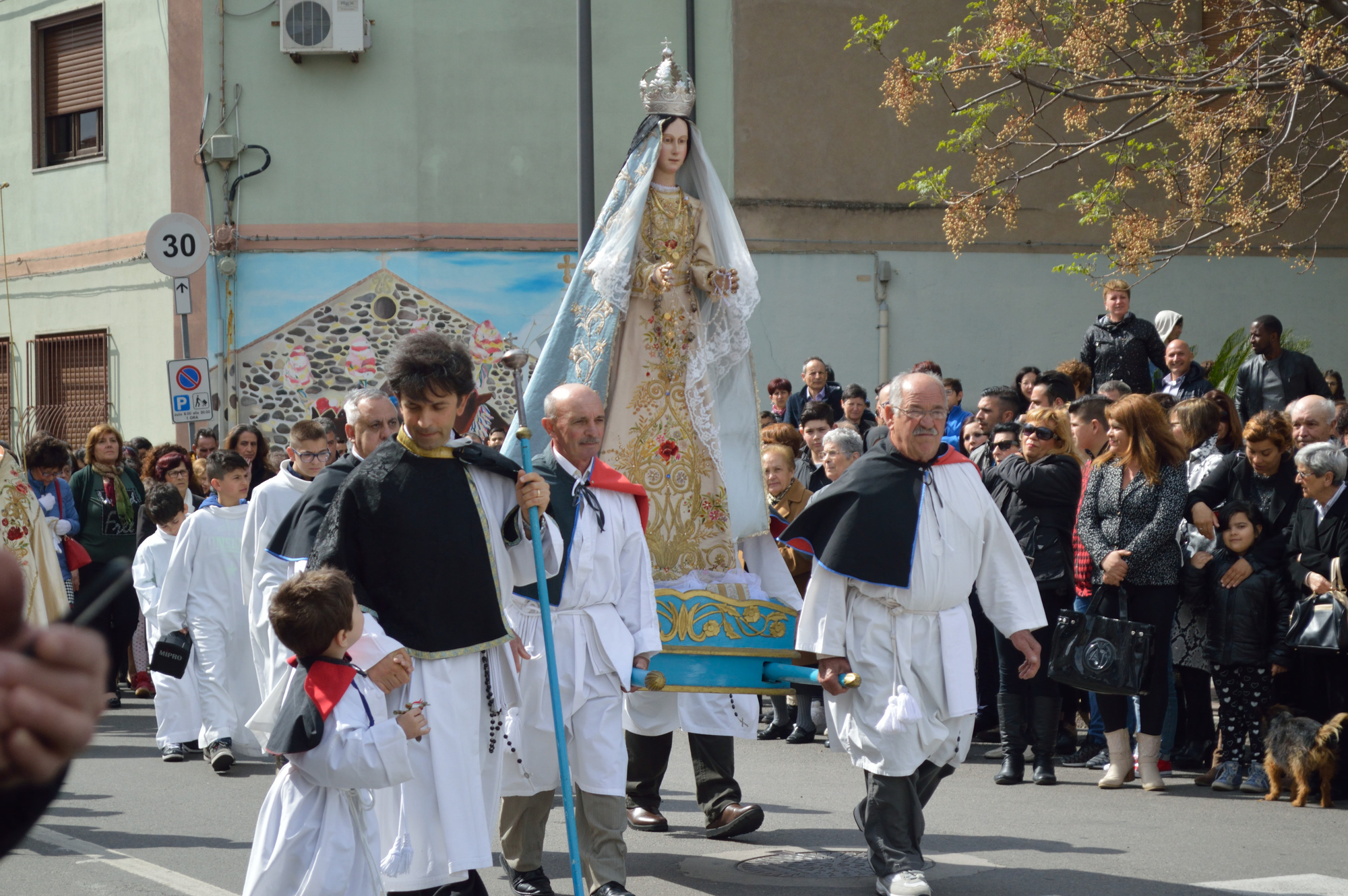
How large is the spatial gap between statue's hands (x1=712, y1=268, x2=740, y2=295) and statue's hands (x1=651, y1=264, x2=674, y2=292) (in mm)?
223

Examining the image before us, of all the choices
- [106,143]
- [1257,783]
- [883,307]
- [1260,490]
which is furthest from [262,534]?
[106,143]

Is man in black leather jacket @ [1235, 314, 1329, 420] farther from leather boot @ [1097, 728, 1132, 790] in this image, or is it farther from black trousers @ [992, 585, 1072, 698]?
leather boot @ [1097, 728, 1132, 790]

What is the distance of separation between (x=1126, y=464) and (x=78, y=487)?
849cm

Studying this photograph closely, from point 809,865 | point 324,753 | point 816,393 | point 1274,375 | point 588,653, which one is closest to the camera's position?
point 324,753

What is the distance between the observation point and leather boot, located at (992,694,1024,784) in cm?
850

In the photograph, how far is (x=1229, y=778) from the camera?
8133 mm

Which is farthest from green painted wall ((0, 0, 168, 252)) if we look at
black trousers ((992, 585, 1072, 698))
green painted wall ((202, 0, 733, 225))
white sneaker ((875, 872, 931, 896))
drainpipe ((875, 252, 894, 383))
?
white sneaker ((875, 872, 931, 896))

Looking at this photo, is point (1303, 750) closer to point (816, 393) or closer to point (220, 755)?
point (220, 755)

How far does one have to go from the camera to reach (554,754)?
235 inches

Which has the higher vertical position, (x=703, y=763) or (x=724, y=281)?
(x=724, y=281)

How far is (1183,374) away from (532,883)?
25.2 feet

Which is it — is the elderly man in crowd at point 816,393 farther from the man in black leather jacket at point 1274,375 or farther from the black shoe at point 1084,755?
the black shoe at point 1084,755

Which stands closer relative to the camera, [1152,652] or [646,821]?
[646,821]

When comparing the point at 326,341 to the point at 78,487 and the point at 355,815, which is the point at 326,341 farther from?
the point at 355,815
